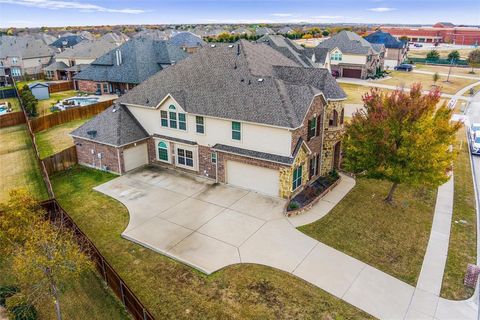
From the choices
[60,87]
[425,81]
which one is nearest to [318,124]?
[60,87]

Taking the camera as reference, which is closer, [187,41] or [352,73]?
[352,73]

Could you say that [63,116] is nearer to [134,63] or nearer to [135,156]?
[134,63]

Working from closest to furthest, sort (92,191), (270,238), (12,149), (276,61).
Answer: (270,238)
(92,191)
(276,61)
(12,149)

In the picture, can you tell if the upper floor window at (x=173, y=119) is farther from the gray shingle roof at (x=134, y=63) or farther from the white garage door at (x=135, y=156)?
the gray shingle roof at (x=134, y=63)

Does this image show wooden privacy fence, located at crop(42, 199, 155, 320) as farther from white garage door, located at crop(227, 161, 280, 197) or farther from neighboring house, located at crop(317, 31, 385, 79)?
neighboring house, located at crop(317, 31, 385, 79)

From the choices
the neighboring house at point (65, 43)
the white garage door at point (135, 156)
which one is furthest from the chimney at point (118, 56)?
the neighboring house at point (65, 43)

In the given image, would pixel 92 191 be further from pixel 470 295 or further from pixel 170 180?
pixel 470 295

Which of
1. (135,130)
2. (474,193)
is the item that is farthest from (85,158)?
(474,193)
